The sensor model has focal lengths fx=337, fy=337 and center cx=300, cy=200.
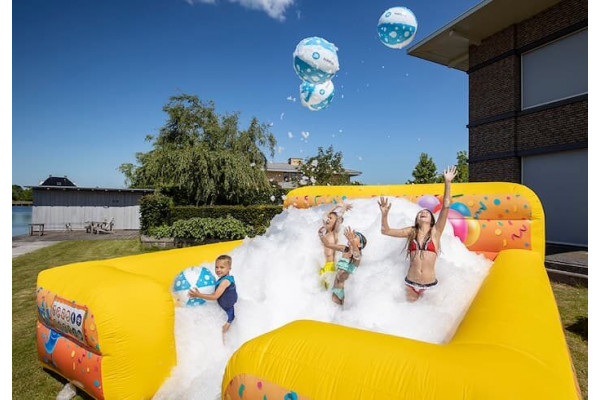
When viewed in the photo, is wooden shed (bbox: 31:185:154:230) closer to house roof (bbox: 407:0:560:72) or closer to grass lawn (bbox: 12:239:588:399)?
grass lawn (bbox: 12:239:588:399)

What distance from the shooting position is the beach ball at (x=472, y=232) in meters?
4.52

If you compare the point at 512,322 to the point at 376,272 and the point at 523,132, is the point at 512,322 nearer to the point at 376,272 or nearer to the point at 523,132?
Answer: the point at 376,272

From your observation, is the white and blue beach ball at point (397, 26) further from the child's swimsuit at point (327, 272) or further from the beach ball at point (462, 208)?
the child's swimsuit at point (327, 272)

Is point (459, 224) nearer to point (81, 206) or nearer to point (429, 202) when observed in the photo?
point (429, 202)

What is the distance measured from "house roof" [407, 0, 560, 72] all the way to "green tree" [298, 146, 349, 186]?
10.2 m

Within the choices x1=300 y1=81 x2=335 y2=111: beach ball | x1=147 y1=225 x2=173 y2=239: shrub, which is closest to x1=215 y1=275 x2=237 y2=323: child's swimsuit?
x1=300 y1=81 x2=335 y2=111: beach ball

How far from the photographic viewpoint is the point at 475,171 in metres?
12.2

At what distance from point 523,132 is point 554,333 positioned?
10.6 metres

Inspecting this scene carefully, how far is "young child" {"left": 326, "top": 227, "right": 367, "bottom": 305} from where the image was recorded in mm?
3604

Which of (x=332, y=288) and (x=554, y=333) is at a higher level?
(x=554, y=333)

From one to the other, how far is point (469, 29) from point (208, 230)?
11.2 m

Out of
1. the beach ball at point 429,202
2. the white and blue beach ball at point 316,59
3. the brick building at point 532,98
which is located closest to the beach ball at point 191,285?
the beach ball at point 429,202

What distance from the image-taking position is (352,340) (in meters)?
1.67
